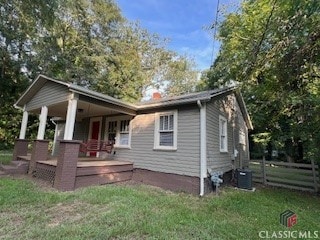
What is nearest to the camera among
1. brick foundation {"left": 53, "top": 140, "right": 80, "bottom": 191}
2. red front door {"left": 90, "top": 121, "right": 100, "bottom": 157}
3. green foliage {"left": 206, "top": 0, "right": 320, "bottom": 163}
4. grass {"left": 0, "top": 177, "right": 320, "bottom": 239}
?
grass {"left": 0, "top": 177, "right": 320, "bottom": 239}

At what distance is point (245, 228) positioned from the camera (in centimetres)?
447

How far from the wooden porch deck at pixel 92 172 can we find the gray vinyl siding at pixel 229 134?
337 cm

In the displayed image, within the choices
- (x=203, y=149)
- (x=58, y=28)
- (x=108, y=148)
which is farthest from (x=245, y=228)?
(x=58, y=28)

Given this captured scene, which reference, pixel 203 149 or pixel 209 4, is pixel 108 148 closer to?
pixel 203 149

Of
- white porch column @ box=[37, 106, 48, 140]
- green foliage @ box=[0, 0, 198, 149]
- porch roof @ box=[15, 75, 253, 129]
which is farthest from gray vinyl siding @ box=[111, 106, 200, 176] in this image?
green foliage @ box=[0, 0, 198, 149]

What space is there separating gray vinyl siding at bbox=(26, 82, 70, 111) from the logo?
→ 289 inches

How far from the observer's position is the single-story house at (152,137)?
7.12 m

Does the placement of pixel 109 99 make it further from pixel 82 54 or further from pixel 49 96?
pixel 82 54

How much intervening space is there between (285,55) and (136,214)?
6527 millimetres

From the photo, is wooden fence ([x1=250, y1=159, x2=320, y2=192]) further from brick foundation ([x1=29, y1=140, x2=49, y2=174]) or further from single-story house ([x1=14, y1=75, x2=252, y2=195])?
brick foundation ([x1=29, y1=140, x2=49, y2=174])

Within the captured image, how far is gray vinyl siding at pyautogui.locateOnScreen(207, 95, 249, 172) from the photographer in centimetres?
793

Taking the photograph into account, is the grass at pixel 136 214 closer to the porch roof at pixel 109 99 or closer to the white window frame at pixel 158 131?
the white window frame at pixel 158 131

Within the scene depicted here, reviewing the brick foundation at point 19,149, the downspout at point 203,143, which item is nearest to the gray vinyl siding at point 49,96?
the brick foundation at point 19,149

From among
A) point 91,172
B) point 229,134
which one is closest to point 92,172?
point 91,172
